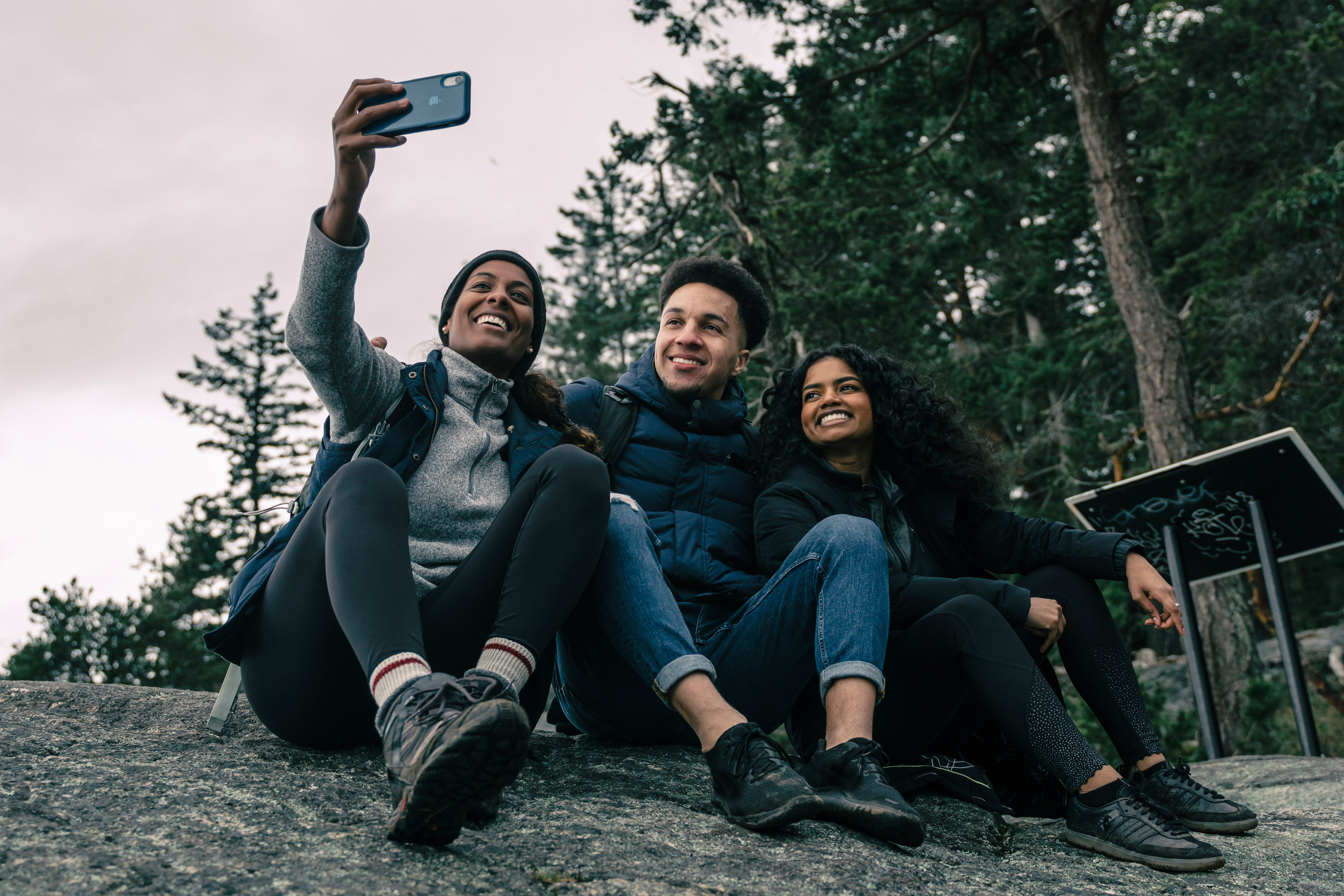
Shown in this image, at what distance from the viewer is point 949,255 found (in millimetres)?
17562

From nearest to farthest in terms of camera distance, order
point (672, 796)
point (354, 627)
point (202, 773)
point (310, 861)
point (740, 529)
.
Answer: point (310, 861), point (354, 627), point (202, 773), point (672, 796), point (740, 529)

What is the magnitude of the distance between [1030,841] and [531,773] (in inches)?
46.7

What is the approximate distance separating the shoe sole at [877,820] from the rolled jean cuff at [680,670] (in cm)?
35

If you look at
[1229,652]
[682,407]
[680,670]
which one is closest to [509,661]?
[680,670]

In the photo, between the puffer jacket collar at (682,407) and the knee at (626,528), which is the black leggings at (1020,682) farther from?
the puffer jacket collar at (682,407)

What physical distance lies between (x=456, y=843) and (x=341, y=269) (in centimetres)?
116

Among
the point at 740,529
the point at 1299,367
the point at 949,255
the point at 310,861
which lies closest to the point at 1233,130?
the point at 1299,367

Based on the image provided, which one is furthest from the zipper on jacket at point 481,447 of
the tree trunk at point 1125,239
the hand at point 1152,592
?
the tree trunk at point 1125,239

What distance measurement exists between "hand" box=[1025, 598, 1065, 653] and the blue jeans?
0.47 metres

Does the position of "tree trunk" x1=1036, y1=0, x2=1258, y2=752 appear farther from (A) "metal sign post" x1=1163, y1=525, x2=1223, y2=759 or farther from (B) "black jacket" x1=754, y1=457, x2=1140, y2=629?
(B) "black jacket" x1=754, y1=457, x2=1140, y2=629

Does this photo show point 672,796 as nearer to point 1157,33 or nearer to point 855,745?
point 855,745

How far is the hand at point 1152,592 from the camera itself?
2.39 m

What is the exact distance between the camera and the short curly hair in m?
3.11

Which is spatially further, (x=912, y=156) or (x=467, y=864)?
(x=912, y=156)
